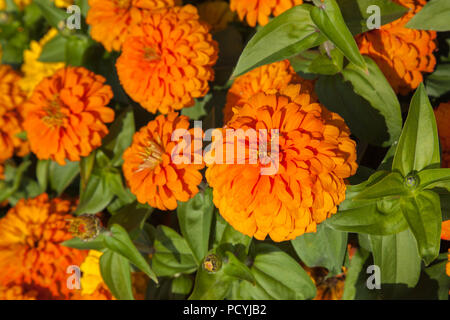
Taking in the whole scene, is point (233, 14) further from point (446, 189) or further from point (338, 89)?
point (446, 189)

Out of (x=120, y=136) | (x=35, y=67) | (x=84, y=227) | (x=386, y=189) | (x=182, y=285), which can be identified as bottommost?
(x=182, y=285)

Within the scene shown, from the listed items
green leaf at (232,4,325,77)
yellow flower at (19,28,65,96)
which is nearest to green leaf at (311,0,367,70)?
green leaf at (232,4,325,77)

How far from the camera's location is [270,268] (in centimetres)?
111

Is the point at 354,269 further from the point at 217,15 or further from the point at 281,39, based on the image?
the point at 217,15

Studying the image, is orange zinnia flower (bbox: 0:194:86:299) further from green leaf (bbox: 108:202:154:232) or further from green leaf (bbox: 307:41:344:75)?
green leaf (bbox: 307:41:344:75)

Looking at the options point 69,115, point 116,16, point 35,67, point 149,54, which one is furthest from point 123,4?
point 35,67

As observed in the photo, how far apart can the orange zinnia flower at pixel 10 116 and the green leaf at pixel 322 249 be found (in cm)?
103

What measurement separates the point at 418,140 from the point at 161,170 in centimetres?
53

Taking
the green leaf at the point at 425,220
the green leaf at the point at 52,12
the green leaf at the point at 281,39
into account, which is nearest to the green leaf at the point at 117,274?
the green leaf at the point at 281,39

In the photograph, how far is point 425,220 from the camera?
2.69ft

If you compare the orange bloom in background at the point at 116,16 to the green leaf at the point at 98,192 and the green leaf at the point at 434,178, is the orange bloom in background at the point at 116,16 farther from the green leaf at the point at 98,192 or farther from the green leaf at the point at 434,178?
the green leaf at the point at 434,178

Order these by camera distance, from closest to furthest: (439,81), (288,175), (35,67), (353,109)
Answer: (288,175) → (353,109) → (439,81) → (35,67)

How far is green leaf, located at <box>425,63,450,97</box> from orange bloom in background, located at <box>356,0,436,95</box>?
107mm
